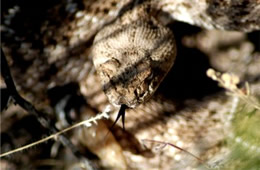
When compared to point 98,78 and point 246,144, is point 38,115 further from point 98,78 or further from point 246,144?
point 246,144

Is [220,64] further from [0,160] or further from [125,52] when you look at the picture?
[0,160]

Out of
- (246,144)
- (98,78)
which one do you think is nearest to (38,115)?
(98,78)

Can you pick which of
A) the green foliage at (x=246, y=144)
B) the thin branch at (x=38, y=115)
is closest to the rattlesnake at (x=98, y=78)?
the thin branch at (x=38, y=115)

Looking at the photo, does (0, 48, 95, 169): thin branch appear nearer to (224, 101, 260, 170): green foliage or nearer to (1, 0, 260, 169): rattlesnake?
(1, 0, 260, 169): rattlesnake

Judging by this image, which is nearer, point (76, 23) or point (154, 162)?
point (154, 162)

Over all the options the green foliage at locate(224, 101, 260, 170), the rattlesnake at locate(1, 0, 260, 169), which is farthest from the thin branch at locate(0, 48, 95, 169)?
the green foliage at locate(224, 101, 260, 170)

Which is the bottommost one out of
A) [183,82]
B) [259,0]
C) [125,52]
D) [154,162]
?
[154,162]

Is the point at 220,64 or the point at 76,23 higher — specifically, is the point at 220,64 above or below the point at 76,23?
below

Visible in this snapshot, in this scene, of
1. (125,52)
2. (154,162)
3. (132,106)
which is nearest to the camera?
(132,106)

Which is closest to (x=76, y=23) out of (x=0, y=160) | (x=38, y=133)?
(x=38, y=133)
